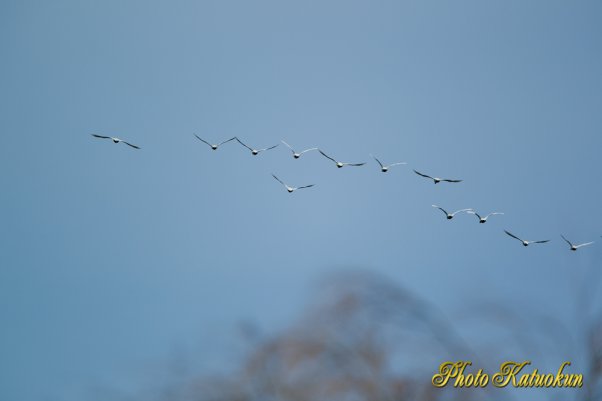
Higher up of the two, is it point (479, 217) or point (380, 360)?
point (479, 217)

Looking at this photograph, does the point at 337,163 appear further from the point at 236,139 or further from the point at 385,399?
the point at 385,399

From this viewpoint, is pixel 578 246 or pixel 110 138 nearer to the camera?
pixel 110 138

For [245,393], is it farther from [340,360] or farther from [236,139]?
[236,139]

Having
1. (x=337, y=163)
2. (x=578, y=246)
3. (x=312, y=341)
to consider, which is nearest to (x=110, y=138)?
(x=337, y=163)

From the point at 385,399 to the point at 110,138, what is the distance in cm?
933

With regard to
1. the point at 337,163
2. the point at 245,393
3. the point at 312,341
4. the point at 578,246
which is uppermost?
the point at 337,163

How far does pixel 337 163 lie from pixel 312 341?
4917 mm

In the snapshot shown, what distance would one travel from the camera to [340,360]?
65.6 ft

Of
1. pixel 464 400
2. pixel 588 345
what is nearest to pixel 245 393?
pixel 464 400

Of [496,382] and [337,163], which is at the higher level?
[337,163]

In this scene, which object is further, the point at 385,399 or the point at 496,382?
the point at 496,382

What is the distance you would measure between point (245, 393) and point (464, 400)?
570cm

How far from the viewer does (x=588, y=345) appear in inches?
746

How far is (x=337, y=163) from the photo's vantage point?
18781 mm
